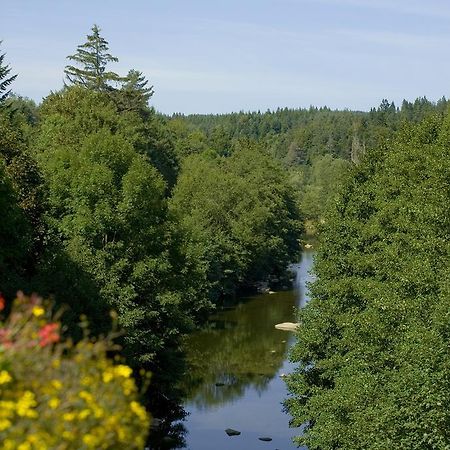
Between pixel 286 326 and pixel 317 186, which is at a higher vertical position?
pixel 317 186

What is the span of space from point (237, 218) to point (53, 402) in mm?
58697

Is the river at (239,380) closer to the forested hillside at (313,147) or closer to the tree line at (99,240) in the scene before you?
the tree line at (99,240)

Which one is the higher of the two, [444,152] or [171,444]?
[444,152]

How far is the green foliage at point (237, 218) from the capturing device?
59.1 metres

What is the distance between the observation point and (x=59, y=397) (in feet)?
18.5

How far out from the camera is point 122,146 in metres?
33.0

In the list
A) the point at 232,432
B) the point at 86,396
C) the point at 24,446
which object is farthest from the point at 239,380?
the point at 24,446

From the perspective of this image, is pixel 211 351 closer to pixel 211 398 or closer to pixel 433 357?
pixel 211 398

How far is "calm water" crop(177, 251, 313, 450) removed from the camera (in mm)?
31781

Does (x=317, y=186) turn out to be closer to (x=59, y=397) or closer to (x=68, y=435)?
(x=59, y=397)

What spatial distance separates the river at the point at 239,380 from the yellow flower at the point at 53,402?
25.9 m

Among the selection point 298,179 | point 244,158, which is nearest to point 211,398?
point 244,158

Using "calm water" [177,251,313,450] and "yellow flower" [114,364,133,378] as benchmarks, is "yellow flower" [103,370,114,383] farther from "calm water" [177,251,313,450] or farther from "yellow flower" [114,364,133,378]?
"calm water" [177,251,313,450]

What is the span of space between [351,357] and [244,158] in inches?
2062
